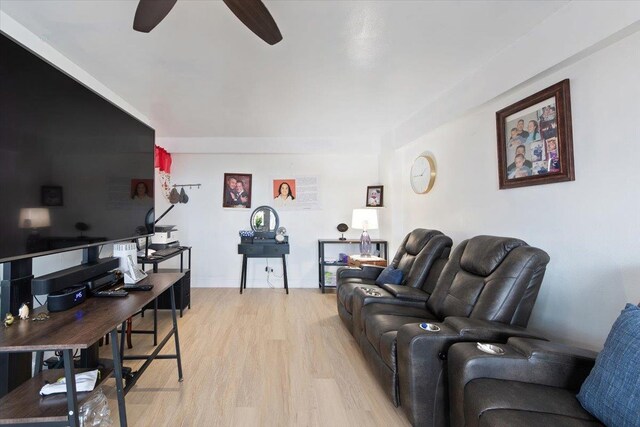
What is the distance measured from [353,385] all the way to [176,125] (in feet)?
12.3

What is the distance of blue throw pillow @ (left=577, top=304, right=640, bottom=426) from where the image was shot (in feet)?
3.04

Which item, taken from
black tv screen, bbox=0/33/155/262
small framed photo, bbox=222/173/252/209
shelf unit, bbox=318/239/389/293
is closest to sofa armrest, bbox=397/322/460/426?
black tv screen, bbox=0/33/155/262

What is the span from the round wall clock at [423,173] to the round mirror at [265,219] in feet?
7.27

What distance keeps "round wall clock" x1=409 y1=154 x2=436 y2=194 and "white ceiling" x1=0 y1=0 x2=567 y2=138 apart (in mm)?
643

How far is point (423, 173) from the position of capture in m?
3.45

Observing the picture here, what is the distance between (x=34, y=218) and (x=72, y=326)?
545 millimetres

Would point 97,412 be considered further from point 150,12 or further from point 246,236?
point 246,236

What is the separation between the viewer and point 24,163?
4.04 feet

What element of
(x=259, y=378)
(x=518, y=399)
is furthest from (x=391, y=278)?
(x=518, y=399)

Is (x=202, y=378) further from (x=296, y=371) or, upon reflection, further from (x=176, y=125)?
(x=176, y=125)

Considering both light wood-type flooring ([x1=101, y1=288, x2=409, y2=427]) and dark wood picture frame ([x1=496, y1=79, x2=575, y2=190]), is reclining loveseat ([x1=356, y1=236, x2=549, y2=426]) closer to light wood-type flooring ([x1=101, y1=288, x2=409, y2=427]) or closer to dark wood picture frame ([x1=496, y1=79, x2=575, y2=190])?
light wood-type flooring ([x1=101, y1=288, x2=409, y2=427])

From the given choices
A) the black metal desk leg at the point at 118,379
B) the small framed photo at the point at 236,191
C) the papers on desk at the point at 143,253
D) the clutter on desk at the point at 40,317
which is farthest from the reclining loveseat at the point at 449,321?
the small framed photo at the point at 236,191

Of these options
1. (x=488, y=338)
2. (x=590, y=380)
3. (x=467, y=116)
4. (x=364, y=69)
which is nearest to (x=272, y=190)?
(x=364, y=69)

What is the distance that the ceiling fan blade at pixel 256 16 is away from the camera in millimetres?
1319
